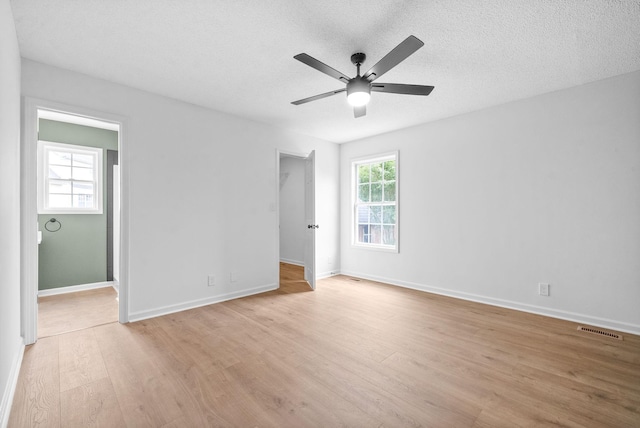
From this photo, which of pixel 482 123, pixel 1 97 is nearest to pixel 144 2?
pixel 1 97

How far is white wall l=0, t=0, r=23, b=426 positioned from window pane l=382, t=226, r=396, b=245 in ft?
14.3

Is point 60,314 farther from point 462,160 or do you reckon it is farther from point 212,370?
point 462,160

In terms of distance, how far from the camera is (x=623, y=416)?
167cm

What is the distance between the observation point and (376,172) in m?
5.11

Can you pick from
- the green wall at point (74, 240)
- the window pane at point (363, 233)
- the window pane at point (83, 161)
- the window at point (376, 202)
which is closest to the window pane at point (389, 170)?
the window at point (376, 202)

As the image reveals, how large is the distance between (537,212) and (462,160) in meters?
1.09

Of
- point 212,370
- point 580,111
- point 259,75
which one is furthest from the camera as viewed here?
point 580,111

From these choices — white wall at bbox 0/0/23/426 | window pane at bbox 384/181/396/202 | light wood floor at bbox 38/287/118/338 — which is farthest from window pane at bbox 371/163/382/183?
white wall at bbox 0/0/23/426

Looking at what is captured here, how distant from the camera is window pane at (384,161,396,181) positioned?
4.88 meters

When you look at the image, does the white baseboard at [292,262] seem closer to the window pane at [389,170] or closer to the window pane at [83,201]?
the window pane at [389,170]

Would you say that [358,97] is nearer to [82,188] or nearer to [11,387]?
[11,387]

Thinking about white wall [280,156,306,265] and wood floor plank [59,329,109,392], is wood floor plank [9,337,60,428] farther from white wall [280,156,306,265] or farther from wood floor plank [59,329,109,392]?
white wall [280,156,306,265]

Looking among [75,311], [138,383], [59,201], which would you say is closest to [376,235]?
[138,383]

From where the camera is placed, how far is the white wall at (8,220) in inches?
66.8
